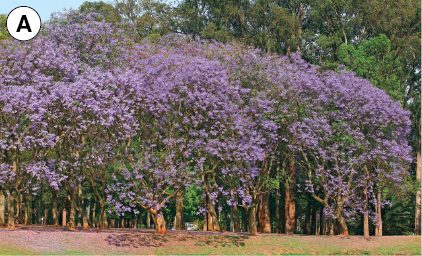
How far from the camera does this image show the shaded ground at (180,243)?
79.2ft

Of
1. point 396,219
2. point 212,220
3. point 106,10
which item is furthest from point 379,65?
point 106,10

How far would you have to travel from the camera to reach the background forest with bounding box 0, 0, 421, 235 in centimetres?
3978

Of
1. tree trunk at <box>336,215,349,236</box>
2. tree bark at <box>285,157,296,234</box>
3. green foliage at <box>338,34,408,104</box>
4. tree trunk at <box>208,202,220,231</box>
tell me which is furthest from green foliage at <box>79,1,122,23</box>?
tree trunk at <box>336,215,349,236</box>

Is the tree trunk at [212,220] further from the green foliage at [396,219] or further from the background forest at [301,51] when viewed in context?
the green foliage at [396,219]

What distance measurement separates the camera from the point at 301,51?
50.6 metres

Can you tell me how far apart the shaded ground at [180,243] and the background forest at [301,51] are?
3844mm

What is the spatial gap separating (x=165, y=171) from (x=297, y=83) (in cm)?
1243

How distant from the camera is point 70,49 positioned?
28312 millimetres

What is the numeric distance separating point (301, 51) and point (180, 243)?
29123 mm

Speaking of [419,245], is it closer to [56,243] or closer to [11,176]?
[56,243]

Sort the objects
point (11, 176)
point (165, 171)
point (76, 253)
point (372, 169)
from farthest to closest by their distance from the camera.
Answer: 1. point (372, 169)
2. point (165, 171)
3. point (11, 176)
4. point (76, 253)

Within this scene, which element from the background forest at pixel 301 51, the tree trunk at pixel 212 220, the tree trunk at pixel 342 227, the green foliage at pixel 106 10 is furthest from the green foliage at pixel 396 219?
the green foliage at pixel 106 10

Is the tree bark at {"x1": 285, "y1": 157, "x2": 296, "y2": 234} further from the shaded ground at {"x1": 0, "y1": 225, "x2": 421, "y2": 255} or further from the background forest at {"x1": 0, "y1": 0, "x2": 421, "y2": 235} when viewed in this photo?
the shaded ground at {"x1": 0, "y1": 225, "x2": 421, "y2": 255}

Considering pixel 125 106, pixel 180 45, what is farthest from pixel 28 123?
pixel 180 45
